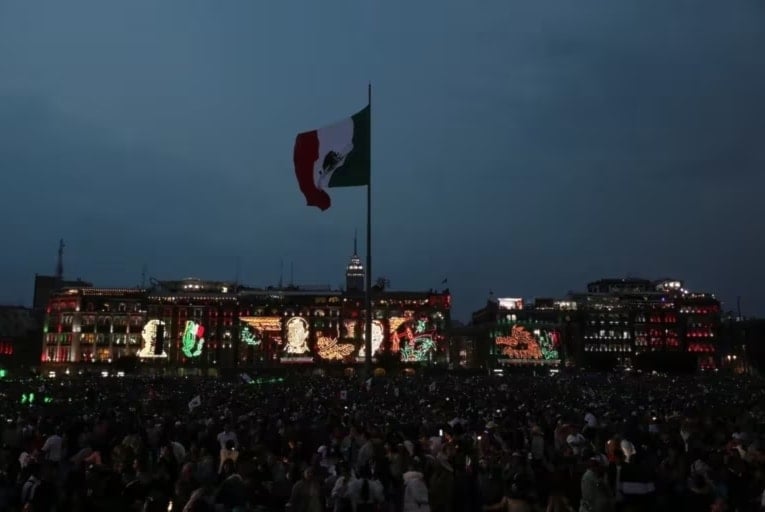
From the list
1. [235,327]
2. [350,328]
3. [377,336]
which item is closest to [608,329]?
[377,336]

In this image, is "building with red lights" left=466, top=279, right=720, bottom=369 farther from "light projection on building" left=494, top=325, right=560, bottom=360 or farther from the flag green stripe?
the flag green stripe

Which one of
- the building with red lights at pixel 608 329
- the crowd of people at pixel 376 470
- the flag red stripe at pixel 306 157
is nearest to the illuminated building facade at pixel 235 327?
the building with red lights at pixel 608 329

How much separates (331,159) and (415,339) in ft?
297

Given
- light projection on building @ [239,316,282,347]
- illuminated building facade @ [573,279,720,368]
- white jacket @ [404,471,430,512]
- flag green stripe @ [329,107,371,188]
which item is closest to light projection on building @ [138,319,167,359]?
light projection on building @ [239,316,282,347]

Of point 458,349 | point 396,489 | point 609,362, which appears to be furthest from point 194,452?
point 458,349

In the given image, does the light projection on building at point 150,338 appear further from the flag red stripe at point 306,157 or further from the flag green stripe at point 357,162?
the flag green stripe at point 357,162

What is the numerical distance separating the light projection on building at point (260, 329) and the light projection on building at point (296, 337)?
155 inches

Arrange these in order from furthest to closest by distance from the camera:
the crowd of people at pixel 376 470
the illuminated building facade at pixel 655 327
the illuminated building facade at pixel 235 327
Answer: the illuminated building facade at pixel 655 327, the illuminated building facade at pixel 235 327, the crowd of people at pixel 376 470

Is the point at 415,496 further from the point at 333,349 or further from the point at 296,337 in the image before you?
the point at 296,337

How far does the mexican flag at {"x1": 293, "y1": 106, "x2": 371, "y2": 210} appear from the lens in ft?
91.4

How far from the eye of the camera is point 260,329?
397 ft

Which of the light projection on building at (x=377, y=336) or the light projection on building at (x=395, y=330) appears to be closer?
the light projection on building at (x=377, y=336)

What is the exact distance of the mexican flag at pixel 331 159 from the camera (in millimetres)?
27844

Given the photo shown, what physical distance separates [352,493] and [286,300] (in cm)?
11639
